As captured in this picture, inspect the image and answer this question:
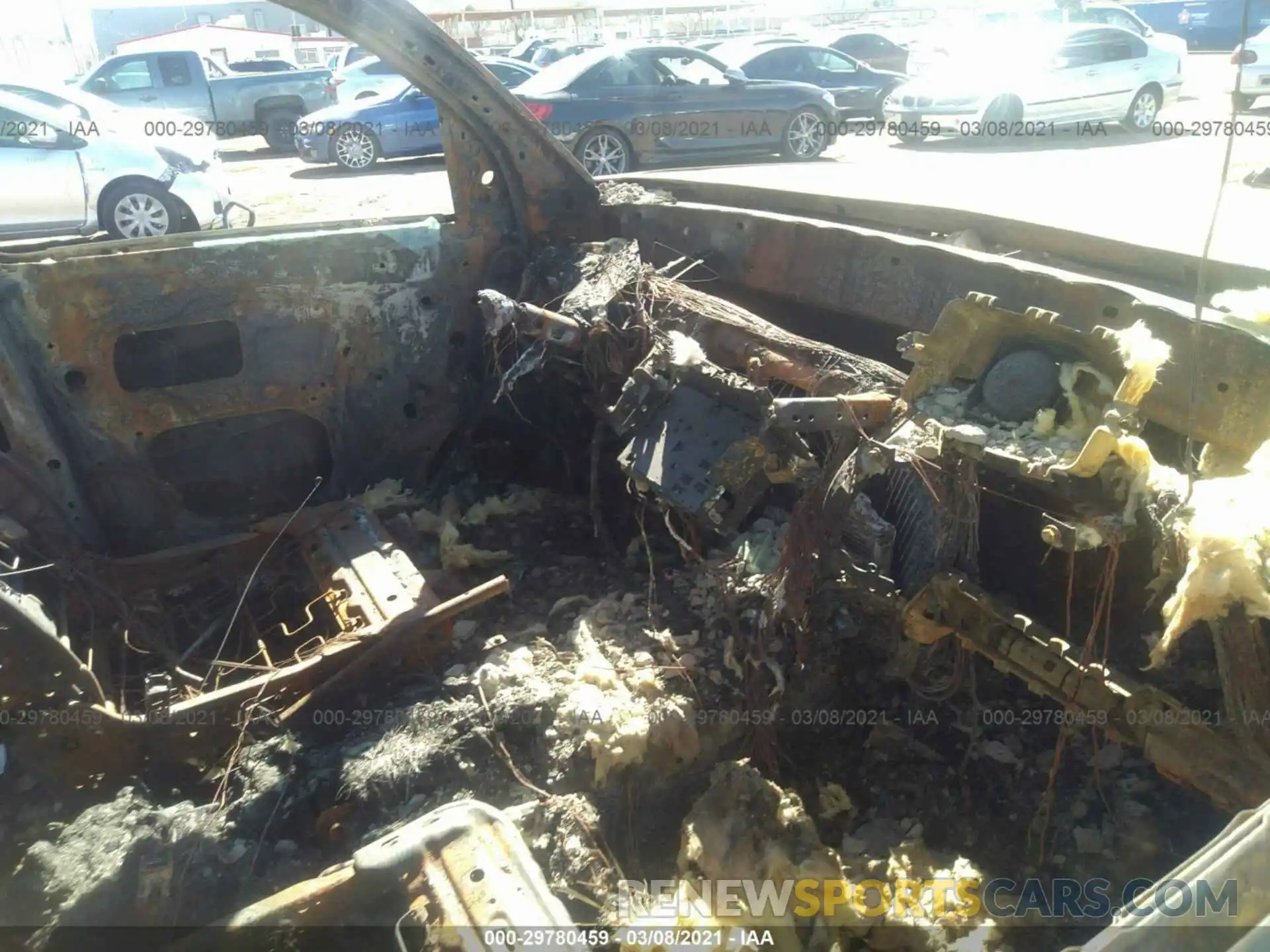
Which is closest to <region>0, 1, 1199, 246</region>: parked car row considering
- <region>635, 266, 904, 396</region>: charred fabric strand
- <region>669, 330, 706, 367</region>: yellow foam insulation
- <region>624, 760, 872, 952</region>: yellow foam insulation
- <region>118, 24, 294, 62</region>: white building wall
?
<region>118, 24, 294, 62</region>: white building wall

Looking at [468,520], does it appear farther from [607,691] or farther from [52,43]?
[52,43]

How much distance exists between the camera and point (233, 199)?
8.43 metres

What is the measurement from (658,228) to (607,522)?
1.20 meters

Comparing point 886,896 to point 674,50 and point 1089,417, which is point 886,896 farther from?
point 674,50

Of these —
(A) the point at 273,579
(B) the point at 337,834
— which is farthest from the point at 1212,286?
(A) the point at 273,579

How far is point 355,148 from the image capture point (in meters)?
12.4

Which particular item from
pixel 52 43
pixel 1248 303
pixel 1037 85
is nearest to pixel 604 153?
pixel 1037 85

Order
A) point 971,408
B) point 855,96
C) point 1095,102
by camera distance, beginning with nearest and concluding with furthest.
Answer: point 971,408 < point 1095,102 < point 855,96

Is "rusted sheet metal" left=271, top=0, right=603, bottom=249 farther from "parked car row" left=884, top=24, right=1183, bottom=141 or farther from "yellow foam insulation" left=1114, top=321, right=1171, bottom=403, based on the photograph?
"parked car row" left=884, top=24, right=1183, bottom=141

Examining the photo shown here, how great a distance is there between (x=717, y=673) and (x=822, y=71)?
13240mm

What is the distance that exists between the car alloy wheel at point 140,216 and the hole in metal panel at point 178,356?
561cm

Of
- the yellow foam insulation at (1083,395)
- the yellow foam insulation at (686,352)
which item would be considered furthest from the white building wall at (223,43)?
the yellow foam insulation at (1083,395)

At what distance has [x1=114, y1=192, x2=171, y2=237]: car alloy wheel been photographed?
8070 mm

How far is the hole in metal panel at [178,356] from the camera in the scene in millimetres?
3221
